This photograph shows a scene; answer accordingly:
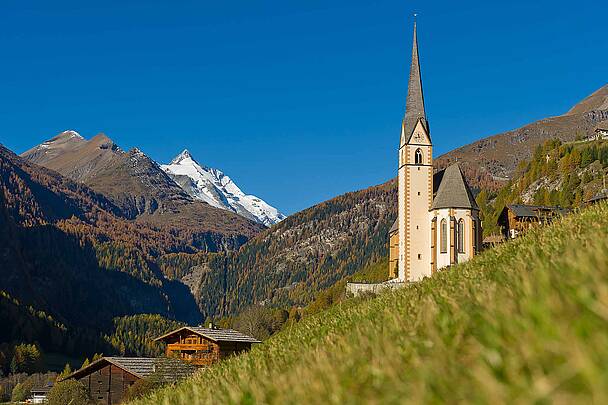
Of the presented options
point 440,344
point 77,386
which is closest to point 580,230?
point 440,344

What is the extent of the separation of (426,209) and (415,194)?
1.98 metres

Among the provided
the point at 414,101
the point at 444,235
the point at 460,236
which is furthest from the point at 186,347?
the point at 414,101

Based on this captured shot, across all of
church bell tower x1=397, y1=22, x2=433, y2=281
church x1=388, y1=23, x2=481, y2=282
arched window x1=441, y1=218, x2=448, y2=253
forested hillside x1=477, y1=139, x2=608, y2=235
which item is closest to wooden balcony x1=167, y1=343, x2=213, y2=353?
church x1=388, y1=23, x2=481, y2=282

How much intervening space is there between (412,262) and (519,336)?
7788 centimetres

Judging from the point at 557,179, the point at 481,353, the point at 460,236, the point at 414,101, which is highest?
the point at 557,179

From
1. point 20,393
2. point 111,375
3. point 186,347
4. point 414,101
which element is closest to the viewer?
point 186,347

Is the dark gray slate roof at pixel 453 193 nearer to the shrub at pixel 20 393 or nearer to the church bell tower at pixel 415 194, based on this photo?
the church bell tower at pixel 415 194

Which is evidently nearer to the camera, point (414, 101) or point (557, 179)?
point (414, 101)

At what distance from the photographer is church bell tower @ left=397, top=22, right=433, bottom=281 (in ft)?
271

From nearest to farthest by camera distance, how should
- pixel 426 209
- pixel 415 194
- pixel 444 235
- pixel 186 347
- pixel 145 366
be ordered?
1. pixel 186 347
2. pixel 145 366
3. pixel 444 235
4. pixel 426 209
5. pixel 415 194

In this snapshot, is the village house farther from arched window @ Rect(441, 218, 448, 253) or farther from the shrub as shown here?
the shrub

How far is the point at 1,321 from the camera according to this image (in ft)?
650

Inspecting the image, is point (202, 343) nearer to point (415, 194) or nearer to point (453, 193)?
point (415, 194)

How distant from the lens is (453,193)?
82.5 metres
